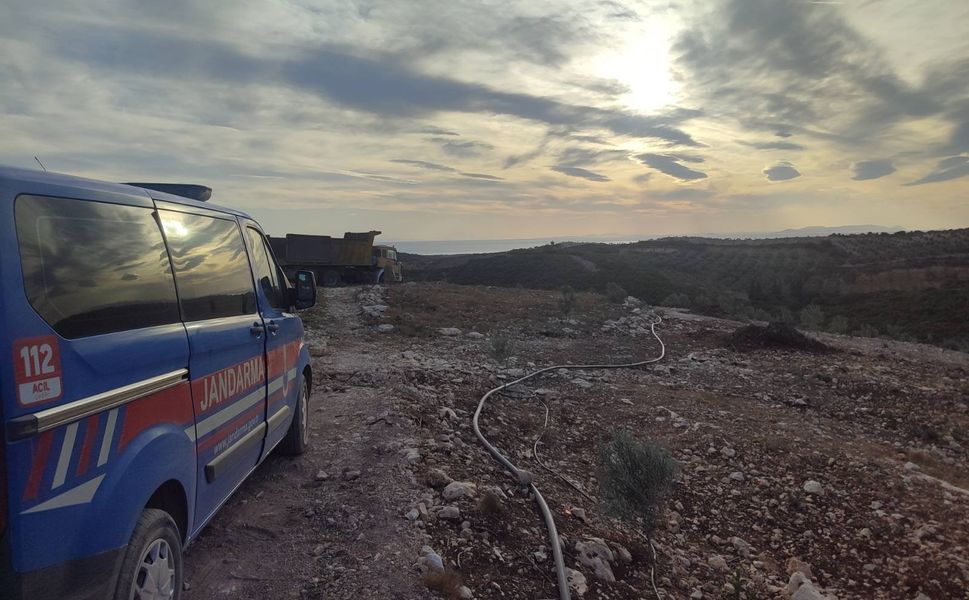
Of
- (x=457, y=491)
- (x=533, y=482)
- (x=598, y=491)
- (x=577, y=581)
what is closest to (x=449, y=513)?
(x=457, y=491)

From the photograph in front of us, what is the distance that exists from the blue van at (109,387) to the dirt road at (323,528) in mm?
487

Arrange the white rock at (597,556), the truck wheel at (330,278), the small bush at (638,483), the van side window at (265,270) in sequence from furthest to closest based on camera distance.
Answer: the truck wheel at (330,278)
the small bush at (638,483)
the van side window at (265,270)
the white rock at (597,556)

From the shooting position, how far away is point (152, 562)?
2.42 metres

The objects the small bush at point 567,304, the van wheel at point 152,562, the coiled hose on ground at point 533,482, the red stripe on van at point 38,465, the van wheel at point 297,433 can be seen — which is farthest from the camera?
the small bush at point 567,304

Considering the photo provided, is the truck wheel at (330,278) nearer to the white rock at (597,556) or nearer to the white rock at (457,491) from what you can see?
the white rock at (457,491)

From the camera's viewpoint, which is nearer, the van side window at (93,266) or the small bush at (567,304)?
the van side window at (93,266)

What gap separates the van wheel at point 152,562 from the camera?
220cm

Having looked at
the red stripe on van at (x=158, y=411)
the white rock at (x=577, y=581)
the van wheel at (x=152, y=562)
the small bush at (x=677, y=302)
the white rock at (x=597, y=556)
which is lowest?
the small bush at (x=677, y=302)

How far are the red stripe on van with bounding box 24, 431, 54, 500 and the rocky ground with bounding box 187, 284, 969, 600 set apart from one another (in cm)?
165

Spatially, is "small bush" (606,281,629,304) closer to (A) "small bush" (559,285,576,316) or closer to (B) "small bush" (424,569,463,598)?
(A) "small bush" (559,285,576,316)

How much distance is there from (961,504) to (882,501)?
0.69m

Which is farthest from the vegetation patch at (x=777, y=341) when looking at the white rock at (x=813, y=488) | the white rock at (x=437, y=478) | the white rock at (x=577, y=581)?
the white rock at (x=577, y=581)

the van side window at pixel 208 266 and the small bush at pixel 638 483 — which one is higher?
the van side window at pixel 208 266

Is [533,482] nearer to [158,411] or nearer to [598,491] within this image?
[598,491]
